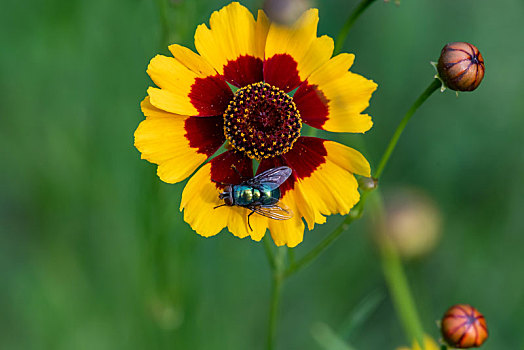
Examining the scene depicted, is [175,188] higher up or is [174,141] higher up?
[174,141]

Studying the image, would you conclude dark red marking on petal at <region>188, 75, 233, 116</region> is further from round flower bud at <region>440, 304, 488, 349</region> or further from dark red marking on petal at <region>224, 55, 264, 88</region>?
round flower bud at <region>440, 304, 488, 349</region>

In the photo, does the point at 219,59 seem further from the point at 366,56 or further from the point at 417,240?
the point at 366,56

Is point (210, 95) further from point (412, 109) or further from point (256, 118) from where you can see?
point (412, 109)

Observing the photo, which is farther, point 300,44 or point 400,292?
point 400,292

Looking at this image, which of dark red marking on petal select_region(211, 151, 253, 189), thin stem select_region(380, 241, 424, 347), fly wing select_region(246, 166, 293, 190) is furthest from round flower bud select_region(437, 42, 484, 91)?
thin stem select_region(380, 241, 424, 347)

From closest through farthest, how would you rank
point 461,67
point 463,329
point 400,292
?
point 461,67
point 463,329
point 400,292

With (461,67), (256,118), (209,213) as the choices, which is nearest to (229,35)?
(256,118)

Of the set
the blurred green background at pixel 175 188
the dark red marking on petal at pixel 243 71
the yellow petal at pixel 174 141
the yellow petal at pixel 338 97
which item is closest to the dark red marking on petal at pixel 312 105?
the yellow petal at pixel 338 97

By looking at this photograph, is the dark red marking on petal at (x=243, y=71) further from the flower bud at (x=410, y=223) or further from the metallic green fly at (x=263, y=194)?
the flower bud at (x=410, y=223)
